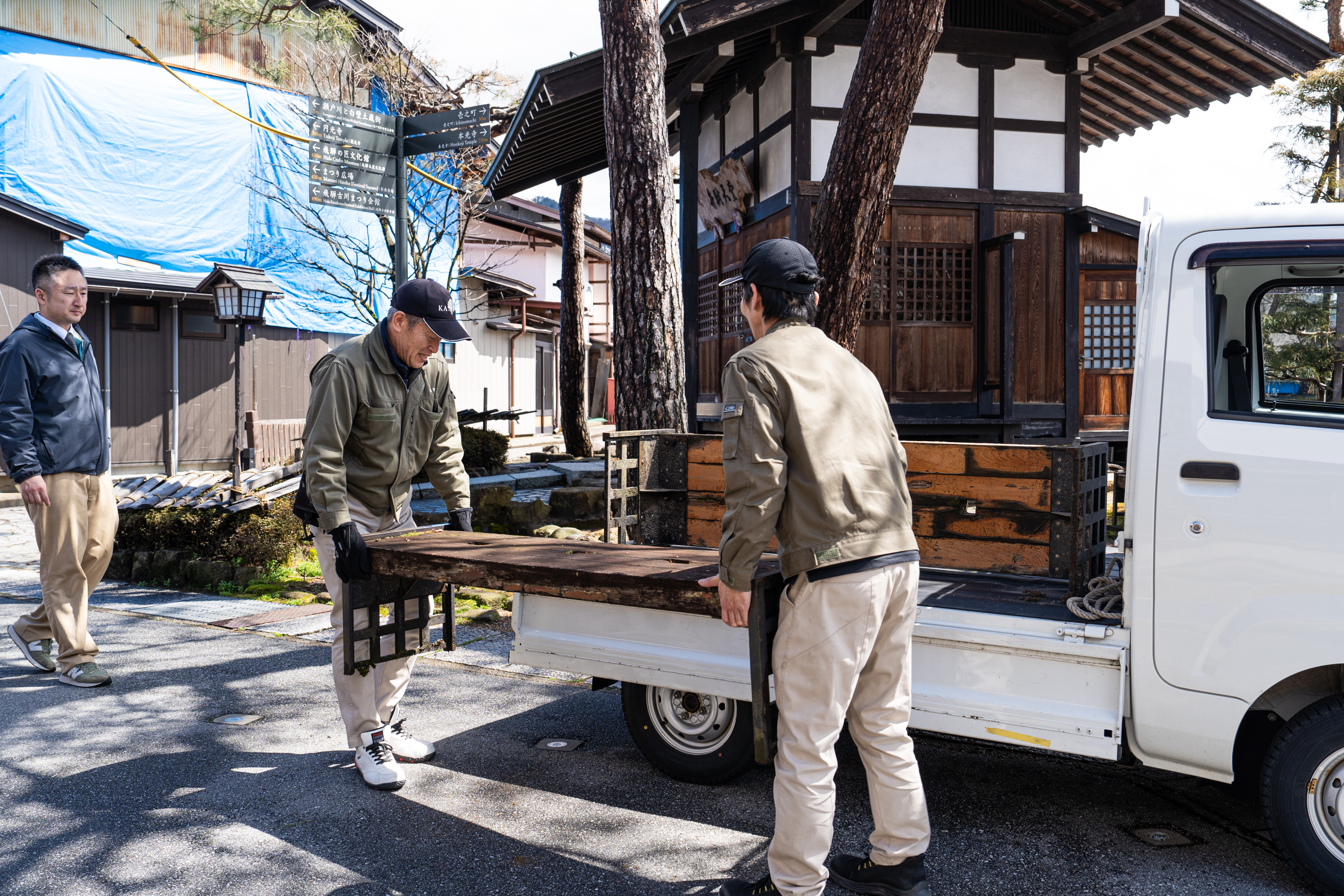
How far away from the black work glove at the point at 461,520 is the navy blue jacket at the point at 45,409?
2.36m

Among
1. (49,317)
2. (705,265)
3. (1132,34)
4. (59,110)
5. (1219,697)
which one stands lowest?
(1219,697)

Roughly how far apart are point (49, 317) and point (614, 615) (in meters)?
3.77

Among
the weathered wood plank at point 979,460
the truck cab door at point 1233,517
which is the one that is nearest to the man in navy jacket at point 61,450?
the weathered wood plank at point 979,460

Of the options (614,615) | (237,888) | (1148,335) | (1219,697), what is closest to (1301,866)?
(1219,697)

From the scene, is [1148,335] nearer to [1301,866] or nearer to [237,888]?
[1301,866]

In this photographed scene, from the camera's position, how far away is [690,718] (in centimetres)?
405

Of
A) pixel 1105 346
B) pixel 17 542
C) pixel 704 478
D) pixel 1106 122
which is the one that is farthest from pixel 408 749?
pixel 1105 346

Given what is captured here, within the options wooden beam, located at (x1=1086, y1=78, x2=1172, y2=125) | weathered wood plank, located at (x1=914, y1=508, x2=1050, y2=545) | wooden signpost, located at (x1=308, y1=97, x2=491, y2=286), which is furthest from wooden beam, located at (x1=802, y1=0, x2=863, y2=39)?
weathered wood plank, located at (x1=914, y1=508, x2=1050, y2=545)

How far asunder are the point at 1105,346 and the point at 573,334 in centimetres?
813

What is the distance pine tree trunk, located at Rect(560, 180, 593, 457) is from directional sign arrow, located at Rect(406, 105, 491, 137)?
732cm

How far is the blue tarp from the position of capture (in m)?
15.8

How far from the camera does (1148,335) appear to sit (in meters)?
3.27

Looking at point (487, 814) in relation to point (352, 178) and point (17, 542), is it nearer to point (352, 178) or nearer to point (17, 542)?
point (352, 178)

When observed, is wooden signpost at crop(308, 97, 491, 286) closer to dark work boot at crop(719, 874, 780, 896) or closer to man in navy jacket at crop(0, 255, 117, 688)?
man in navy jacket at crop(0, 255, 117, 688)
